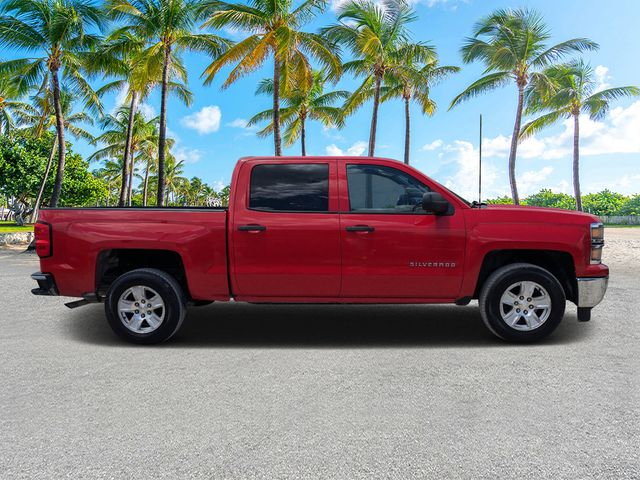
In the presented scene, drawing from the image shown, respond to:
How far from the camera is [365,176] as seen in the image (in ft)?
17.4

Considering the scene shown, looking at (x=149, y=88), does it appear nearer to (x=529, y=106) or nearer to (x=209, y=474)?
(x=529, y=106)

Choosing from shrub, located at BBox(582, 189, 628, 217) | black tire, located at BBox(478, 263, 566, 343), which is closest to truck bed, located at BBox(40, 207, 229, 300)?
black tire, located at BBox(478, 263, 566, 343)

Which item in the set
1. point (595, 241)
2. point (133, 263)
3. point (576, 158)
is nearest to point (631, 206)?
point (576, 158)

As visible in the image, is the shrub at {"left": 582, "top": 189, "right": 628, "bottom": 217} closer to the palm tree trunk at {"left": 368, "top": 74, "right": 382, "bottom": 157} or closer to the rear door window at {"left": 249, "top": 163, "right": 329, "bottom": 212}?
the palm tree trunk at {"left": 368, "top": 74, "right": 382, "bottom": 157}

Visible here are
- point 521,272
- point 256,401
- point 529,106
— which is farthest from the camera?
point 529,106

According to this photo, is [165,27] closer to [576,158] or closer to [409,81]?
[409,81]

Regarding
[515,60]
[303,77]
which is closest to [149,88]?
[303,77]

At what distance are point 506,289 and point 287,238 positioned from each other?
7.48 ft

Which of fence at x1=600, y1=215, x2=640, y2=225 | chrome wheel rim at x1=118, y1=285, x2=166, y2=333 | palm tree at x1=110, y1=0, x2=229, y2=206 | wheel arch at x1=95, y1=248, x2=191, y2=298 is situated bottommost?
chrome wheel rim at x1=118, y1=285, x2=166, y2=333

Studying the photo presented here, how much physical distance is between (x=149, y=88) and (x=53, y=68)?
4.28 m

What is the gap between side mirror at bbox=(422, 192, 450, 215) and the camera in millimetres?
4910

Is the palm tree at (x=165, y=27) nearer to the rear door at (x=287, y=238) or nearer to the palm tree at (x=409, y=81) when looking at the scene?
the palm tree at (x=409, y=81)

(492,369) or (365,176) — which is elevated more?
(365,176)

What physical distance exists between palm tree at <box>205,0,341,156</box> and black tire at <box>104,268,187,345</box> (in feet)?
50.5
